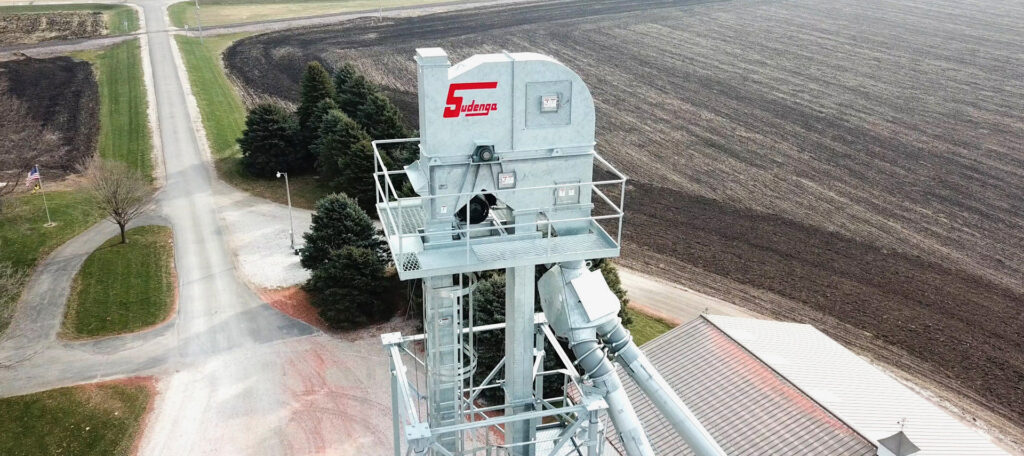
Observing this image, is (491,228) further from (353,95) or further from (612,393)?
(353,95)

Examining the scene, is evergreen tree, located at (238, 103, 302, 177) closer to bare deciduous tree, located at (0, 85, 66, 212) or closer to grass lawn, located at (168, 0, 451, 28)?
bare deciduous tree, located at (0, 85, 66, 212)

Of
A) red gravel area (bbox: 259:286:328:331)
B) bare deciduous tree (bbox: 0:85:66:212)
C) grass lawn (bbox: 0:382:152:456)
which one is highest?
bare deciduous tree (bbox: 0:85:66:212)

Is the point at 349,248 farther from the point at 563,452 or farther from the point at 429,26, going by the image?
the point at 429,26

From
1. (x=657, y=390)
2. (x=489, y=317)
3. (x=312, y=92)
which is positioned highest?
(x=657, y=390)

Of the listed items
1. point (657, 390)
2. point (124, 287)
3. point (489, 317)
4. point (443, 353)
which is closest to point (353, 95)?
A: point (124, 287)

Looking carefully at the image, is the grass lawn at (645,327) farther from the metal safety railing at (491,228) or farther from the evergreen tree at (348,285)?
the metal safety railing at (491,228)

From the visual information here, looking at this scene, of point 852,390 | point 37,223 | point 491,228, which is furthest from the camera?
point 37,223

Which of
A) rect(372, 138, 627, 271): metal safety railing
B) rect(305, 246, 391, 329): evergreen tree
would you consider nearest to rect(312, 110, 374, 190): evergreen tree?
rect(305, 246, 391, 329): evergreen tree
